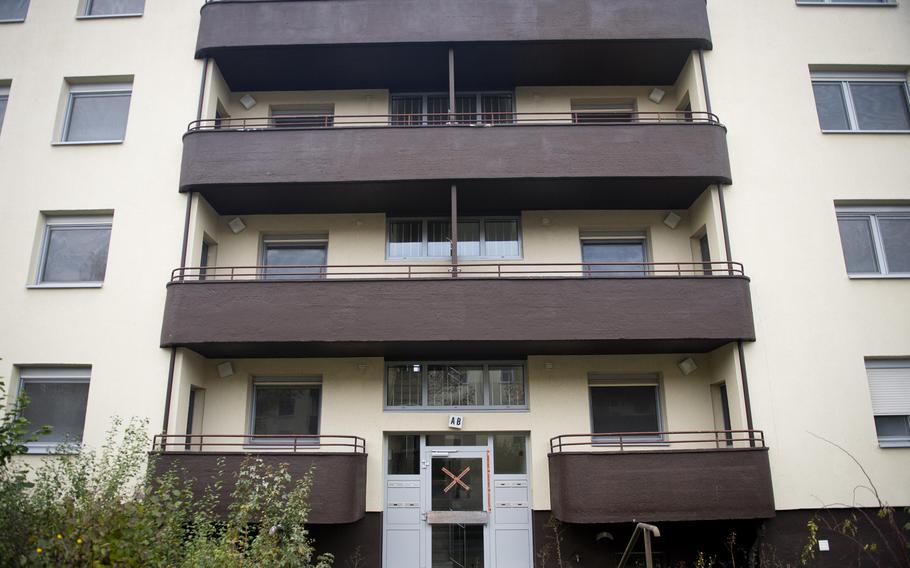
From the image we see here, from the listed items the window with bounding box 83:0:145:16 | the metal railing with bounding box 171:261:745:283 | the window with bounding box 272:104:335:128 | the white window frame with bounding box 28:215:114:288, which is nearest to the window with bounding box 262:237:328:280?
the metal railing with bounding box 171:261:745:283

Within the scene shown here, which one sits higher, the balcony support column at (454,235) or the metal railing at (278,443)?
the balcony support column at (454,235)

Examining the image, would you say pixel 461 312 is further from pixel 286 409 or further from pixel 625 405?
pixel 286 409

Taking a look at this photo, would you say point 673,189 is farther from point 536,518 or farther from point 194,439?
point 194,439

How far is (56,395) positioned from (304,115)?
23.8 ft

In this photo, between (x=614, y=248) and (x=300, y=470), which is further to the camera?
(x=614, y=248)

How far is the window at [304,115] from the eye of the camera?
1330cm

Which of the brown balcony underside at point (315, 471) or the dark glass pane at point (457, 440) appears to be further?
the dark glass pane at point (457, 440)

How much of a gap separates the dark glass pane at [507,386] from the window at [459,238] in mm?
2323

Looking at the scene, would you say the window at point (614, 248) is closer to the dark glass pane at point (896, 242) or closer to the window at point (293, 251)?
the dark glass pane at point (896, 242)

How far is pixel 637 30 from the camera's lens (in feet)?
40.5

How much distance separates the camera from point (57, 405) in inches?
436

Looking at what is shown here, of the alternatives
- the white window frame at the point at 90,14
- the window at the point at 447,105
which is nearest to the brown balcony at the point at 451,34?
the window at the point at 447,105

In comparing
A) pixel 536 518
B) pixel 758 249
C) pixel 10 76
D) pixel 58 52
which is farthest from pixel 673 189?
pixel 10 76

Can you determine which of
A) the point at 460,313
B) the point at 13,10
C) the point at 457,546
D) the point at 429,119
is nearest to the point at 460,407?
the point at 460,313
